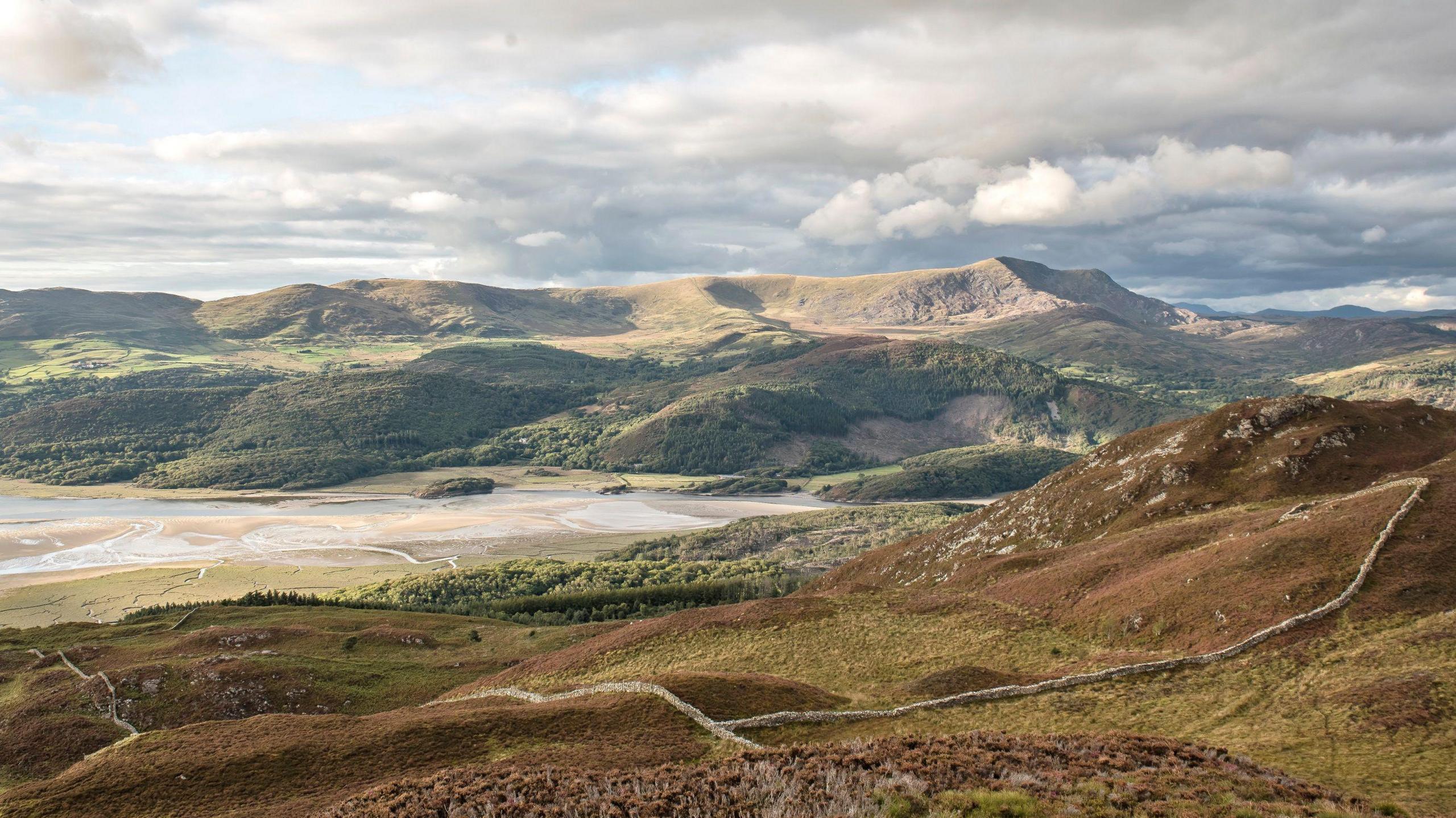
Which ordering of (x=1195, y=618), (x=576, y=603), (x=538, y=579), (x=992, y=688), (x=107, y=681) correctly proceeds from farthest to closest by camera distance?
1. (x=538, y=579)
2. (x=576, y=603)
3. (x=107, y=681)
4. (x=1195, y=618)
5. (x=992, y=688)

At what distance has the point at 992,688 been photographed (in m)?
44.8

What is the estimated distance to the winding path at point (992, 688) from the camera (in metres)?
40.3

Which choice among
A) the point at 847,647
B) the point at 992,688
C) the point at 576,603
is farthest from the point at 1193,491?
the point at 576,603

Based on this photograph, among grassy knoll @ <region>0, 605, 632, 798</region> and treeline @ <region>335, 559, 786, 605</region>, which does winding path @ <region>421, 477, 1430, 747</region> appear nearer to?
grassy knoll @ <region>0, 605, 632, 798</region>

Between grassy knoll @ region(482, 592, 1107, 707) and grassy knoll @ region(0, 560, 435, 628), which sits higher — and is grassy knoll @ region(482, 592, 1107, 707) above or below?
above

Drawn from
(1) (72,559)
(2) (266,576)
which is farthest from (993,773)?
(1) (72,559)

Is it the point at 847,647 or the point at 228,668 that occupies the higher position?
the point at 847,647

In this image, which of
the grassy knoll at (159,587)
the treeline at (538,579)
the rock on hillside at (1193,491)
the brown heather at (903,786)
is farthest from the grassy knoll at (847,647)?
the grassy knoll at (159,587)

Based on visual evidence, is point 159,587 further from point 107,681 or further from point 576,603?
point 107,681

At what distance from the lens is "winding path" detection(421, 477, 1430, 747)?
4031 centimetres

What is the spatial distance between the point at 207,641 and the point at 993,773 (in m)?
81.3

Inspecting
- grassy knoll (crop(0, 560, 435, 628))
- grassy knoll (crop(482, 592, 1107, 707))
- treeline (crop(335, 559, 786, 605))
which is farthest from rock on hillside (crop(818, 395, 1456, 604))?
grassy knoll (crop(0, 560, 435, 628))

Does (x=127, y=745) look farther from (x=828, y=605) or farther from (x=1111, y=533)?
(x=1111, y=533)

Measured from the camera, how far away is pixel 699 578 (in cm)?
15050
